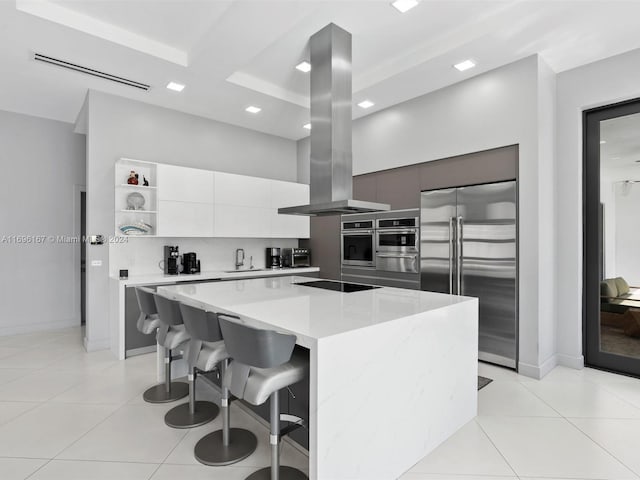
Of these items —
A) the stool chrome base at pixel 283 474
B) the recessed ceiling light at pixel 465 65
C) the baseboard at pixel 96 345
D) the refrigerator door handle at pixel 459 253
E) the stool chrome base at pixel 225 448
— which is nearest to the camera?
the stool chrome base at pixel 283 474

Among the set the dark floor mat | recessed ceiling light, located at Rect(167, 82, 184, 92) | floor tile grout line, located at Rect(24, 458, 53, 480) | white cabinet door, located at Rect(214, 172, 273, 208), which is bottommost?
floor tile grout line, located at Rect(24, 458, 53, 480)

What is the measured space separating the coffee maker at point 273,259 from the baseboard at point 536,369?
3.44 metres

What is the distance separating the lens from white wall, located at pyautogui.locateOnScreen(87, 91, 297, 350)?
13.7ft

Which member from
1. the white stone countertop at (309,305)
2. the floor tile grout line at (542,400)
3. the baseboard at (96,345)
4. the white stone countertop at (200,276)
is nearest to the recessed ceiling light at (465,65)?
the white stone countertop at (309,305)

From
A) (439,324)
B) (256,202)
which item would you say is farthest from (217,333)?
(256,202)

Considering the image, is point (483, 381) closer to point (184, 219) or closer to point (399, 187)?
point (399, 187)

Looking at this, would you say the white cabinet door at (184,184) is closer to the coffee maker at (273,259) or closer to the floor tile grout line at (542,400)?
the coffee maker at (273,259)

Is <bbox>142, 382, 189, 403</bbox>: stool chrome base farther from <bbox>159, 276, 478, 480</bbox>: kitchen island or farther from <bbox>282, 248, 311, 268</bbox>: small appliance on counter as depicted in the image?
<bbox>282, 248, 311, 268</bbox>: small appliance on counter

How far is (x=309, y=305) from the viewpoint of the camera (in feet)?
7.67

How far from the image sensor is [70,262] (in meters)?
5.25

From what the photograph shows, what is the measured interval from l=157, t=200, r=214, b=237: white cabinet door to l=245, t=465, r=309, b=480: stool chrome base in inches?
122

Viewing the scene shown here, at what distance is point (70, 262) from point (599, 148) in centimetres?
657

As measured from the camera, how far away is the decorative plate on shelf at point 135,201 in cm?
440

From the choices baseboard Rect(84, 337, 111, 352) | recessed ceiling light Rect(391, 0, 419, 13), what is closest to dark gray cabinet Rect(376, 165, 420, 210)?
recessed ceiling light Rect(391, 0, 419, 13)
